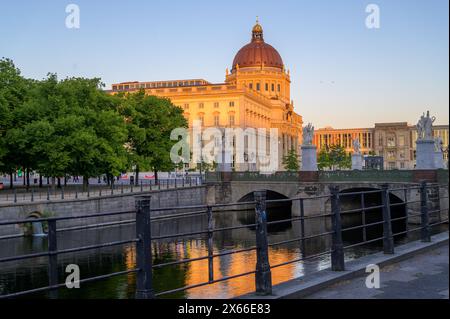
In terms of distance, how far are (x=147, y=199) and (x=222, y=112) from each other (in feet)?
A: 337

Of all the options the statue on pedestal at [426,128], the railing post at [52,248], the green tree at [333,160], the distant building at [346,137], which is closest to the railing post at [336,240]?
the railing post at [52,248]

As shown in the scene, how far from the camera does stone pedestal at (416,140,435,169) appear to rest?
38412 mm

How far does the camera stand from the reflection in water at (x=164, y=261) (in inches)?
711

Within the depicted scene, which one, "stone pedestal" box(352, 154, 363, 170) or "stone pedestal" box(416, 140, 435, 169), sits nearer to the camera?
"stone pedestal" box(416, 140, 435, 169)

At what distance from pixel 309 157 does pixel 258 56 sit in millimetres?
99763

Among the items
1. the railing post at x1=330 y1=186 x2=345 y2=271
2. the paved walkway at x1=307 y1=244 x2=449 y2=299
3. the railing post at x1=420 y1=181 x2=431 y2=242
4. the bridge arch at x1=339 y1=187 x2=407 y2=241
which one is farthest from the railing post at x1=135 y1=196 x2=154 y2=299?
the bridge arch at x1=339 y1=187 x2=407 y2=241

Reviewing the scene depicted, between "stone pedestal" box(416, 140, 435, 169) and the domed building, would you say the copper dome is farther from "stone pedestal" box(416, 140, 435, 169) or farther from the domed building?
"stone pedestal" box(416, 140, 435, 169)

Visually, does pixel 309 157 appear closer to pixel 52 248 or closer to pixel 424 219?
pixel 424 219

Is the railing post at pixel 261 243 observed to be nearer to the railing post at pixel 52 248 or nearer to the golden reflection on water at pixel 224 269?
the railing post at pixel 52 248

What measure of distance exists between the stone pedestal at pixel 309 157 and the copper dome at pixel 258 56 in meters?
97.6

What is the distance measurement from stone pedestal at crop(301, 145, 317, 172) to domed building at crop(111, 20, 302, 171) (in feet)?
178

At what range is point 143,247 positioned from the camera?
727cm
